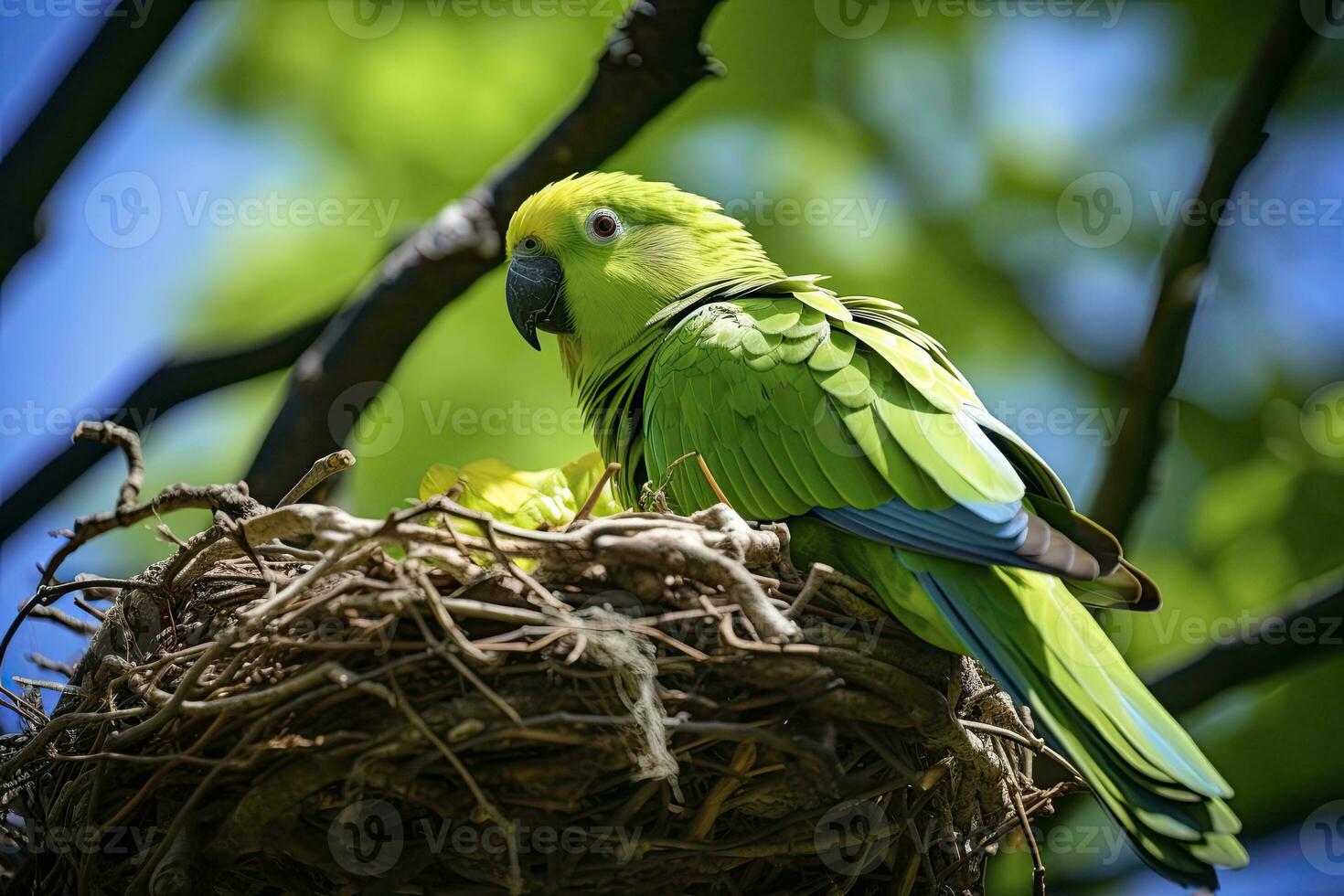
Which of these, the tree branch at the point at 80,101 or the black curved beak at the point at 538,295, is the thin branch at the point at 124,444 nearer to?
the black curved beak at the point at 538,295

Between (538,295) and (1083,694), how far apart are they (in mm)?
2543

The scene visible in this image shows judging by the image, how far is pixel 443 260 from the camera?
185 inches

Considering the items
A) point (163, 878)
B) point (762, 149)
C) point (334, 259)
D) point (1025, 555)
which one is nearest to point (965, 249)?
point (762, 149)

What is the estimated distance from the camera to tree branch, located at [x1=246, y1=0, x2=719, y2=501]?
15.3 ft

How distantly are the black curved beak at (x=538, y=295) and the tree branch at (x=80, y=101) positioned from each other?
176 cm

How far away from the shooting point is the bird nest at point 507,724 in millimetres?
2414

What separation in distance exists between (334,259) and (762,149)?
2550 mm

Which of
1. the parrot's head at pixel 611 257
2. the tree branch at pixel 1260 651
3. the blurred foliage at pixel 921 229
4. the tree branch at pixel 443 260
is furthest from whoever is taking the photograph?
the blurred foliage at pixel 921 229

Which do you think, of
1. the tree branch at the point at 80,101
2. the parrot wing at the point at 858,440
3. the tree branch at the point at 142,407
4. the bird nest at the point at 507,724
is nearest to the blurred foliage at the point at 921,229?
the tree branch at the point at 142,407

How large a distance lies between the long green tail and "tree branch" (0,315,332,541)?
3.56 metres

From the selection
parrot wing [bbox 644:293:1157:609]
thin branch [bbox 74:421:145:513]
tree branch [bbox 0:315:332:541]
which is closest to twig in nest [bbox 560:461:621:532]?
parrot wing [bbox 644:293:1157:609]

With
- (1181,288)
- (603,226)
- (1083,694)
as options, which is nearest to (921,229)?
(1181,288)

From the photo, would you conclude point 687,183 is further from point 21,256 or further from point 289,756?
point 289,756

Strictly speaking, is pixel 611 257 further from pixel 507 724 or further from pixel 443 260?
pixel 507 724
